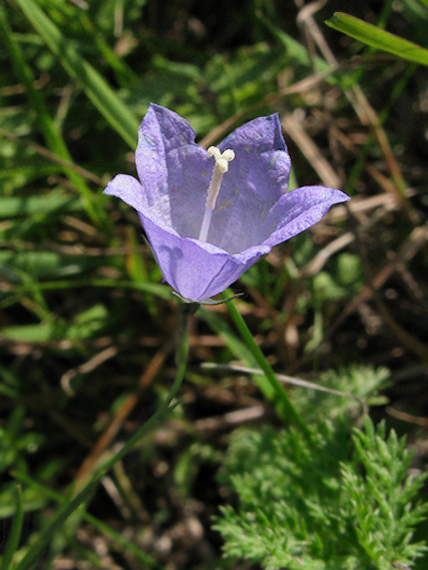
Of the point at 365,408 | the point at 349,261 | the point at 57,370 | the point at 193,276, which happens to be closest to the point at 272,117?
the point at 193,276

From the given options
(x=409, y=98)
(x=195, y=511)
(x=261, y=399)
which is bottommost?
(x=195, y=511)

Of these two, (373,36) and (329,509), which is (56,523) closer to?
(329,509)

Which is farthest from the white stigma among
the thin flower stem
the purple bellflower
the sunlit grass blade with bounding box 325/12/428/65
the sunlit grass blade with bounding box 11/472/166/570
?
the sunlit grass blade with bounding box 11/472/166/570

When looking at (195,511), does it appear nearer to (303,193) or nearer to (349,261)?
(349,261)

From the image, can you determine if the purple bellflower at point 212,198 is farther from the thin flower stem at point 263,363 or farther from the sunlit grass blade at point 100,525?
the sunlit grass blade at point 100,525

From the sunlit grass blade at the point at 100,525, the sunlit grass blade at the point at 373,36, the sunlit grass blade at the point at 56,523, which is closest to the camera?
the sunlit grass blade at the point at 56,523

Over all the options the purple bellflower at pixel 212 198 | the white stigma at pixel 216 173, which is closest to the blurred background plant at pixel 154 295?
the purple bellflower at pixel 212 198

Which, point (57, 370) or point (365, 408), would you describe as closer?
point (365, 408)
